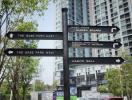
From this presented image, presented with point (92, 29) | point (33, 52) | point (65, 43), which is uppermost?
point (92, 29)

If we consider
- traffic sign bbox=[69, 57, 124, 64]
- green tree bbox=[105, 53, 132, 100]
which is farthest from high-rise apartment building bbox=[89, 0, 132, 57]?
traffic sign bbox=[69, 57, 124, 64]

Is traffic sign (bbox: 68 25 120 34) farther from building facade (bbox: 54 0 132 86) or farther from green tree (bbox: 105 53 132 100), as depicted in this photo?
building facade (bbox: 54 0 132 86)

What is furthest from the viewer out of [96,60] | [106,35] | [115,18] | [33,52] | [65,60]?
[106,35]

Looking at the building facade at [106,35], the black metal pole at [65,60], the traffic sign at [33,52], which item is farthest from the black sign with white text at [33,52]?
the building facade at [106,35]

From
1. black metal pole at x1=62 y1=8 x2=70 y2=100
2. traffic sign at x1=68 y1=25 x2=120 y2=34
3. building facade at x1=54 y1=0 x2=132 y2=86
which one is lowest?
black metal pole at x1=62 y1=8 x2=70 y2=100

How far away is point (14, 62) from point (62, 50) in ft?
63.4

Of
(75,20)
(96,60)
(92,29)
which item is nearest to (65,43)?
(92,29)

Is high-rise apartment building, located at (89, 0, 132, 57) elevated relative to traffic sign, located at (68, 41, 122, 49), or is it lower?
elevated

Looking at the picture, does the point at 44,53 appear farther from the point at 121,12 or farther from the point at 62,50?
the point at 121,12

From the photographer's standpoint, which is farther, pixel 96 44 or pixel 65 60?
pixel 96 44

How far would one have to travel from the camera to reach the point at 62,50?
823 centimetres

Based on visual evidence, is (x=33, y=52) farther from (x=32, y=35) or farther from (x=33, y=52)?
(x=32, y=35)

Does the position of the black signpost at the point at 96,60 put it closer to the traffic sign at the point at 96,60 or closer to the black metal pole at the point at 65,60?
the traffic sign at the point at 96,60

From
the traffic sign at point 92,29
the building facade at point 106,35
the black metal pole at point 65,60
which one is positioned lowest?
the black metal pole at point 65,60
